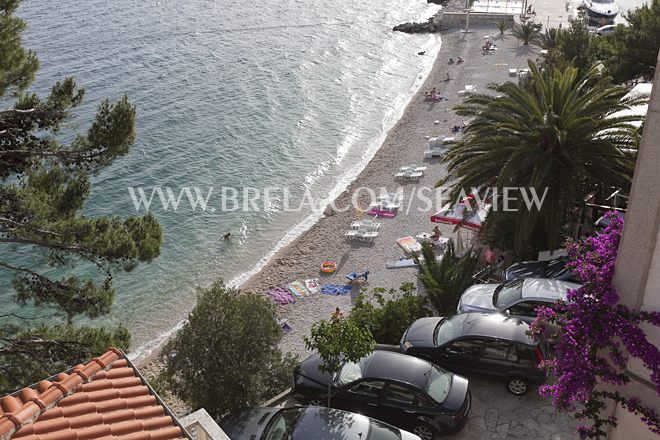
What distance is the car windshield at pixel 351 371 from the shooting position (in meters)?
10.2

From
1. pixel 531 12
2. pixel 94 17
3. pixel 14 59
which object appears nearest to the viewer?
pixel 14 59

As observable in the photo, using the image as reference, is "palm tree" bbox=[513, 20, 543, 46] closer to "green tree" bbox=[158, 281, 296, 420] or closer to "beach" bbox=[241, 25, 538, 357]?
"beach" bbox=[241, 25, 538, 357]

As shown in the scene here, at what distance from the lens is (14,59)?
1066 centimetres

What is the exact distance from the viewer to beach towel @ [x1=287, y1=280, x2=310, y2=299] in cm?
2111

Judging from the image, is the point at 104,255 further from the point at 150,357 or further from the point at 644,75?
the point at 644,75

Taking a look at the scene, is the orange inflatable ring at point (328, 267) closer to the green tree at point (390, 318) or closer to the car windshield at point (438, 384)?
the green tree at point (390, 318)

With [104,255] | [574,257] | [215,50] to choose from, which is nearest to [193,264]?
[104,255]

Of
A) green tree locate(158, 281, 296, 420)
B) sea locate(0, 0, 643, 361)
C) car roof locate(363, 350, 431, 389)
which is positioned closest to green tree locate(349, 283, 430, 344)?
green tree locate(158, 281, 296, 420)

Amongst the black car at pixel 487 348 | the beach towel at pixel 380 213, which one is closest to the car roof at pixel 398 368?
the black car at pixel 487 348

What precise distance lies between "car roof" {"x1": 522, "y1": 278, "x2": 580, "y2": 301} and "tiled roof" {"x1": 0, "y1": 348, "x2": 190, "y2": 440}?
24.4ft

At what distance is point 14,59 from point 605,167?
12.2 metres

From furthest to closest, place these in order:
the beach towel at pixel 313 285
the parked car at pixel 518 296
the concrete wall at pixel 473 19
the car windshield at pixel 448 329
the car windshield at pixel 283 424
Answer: the concrete wall at pixel 473 19
the beach towel at pixel 313 285
the parked car at pixel 518 296
the car windshield at pixel 448 329
the car windshield at pixel 283 424

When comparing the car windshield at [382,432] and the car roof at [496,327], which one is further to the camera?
the car roof at [496,327]

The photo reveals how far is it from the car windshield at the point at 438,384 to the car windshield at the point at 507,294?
2486 mm
